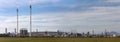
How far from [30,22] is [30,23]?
845mm

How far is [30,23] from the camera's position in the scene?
490 feet

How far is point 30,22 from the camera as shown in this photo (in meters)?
149
